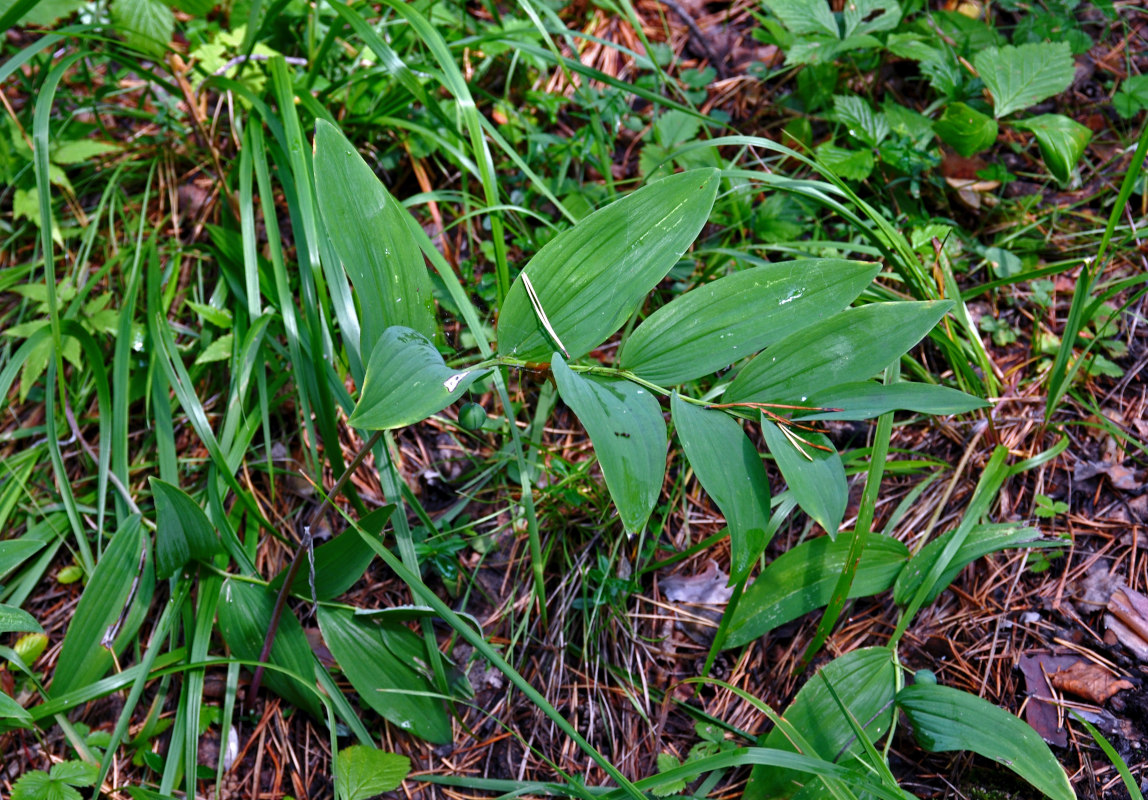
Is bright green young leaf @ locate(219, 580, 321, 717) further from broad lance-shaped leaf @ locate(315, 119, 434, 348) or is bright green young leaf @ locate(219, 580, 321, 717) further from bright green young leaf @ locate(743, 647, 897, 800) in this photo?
bright green young leaf @ locate(743, 647, 897, 800)

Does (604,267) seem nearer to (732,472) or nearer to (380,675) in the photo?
(732,472)

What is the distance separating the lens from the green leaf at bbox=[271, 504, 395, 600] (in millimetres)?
1552

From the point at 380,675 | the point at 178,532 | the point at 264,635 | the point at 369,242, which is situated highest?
the point at 369,242

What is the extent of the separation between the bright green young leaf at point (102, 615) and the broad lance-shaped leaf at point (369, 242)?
2.94ft

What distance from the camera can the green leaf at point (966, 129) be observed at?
1982 millimetres

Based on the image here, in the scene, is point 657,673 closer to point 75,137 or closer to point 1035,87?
point 1035,87

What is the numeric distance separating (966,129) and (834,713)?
160cm

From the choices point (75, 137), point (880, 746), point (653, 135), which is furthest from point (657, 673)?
point (75, 137)

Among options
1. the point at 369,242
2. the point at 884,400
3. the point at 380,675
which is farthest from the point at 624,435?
the point at 380,675

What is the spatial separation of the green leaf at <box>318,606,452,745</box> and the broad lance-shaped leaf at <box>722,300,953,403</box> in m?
1.00

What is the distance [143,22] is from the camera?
205 cm

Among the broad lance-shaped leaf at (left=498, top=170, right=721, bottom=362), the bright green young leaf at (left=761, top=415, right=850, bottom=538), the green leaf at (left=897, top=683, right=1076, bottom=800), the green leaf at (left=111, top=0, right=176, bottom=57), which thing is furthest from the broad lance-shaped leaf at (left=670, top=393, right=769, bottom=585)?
the green leaf at (left=111, top=0, right=176, bottom=57)

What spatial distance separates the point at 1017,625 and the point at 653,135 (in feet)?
5.58

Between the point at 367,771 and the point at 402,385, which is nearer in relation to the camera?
the point at 402,385
